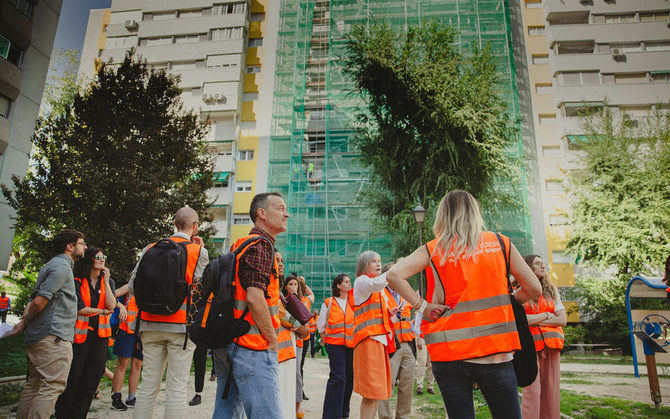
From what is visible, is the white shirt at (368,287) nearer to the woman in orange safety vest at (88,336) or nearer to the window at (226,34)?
the woman in orange safety vest at (88,336)

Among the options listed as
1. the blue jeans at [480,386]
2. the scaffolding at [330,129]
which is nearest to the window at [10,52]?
the scaffolding at [330,129]

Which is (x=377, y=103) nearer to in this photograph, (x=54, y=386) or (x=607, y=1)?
(x=54, y=386)

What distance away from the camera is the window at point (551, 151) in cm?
3147

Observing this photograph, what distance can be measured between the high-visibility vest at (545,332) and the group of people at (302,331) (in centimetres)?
1

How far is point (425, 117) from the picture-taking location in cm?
1927

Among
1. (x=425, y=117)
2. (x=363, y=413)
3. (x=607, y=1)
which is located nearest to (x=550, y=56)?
(x=607, y=1)

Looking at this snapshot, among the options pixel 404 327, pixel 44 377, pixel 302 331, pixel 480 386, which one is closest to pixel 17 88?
pixel 44 377

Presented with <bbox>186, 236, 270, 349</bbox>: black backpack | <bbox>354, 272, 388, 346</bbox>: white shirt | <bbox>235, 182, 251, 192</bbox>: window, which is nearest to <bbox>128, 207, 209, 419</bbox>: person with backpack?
<bbox>186, 236, 270, 349</bbox>: black backpack

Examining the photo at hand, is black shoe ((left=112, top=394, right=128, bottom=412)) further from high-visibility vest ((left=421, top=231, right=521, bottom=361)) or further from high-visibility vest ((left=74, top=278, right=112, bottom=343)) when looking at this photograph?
high-visibility vest ((left=421, top=231, right=521, bottom=361))

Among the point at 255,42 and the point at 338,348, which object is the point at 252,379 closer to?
the point at 338,348

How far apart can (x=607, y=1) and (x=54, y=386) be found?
41506 mm

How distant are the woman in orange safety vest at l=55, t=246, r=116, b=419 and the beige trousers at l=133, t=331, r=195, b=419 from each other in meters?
1.36

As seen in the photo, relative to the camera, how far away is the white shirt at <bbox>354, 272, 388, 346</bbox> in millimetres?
3730

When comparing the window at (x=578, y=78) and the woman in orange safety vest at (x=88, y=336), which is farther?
the window at (x=578, y=78)
